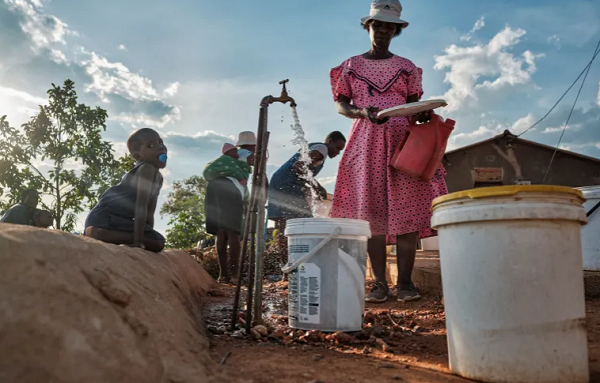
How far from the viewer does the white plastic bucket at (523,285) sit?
1.61m

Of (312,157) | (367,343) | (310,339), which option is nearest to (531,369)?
(367,343)

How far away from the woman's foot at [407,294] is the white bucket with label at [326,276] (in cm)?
85

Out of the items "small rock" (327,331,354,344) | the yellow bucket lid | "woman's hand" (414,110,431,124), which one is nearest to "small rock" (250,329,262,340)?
"small rock" (327,331,354,344)

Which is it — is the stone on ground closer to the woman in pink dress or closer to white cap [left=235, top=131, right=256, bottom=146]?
the woman in pink dress

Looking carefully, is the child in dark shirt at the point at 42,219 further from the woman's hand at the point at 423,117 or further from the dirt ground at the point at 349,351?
the woman's hand at the point at 423,117

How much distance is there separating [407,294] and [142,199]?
1969 millimetres

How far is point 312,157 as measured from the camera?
5.03 m

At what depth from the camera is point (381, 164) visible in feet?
11.1

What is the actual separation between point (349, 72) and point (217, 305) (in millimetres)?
2025

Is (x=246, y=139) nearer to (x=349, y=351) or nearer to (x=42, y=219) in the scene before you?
(x=349, y=351)

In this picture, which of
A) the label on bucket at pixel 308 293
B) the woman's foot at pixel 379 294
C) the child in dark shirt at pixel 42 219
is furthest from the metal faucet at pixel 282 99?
the child in dark shirt at pixel 42 219

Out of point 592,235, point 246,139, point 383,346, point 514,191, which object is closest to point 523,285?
point 514,191

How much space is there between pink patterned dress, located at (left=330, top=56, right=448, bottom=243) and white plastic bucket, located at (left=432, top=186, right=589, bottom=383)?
1.58m

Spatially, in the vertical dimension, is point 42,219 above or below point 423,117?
below
